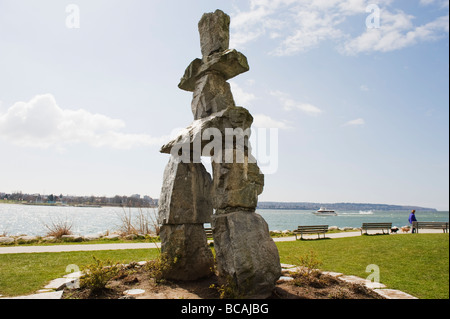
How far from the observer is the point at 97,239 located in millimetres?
14453

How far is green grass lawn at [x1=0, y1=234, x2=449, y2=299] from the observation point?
630cm

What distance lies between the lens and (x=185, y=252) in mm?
6062

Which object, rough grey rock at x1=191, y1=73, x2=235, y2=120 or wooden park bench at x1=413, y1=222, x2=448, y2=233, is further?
wooden park bench at x1=413, y1=222, x2=448, y2=233

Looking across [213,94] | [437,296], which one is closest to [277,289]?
[437,296]

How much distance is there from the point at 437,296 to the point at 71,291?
6932 millimetres

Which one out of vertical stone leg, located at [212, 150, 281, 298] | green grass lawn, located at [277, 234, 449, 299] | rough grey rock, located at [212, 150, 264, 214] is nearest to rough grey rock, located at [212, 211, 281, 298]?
vertical stone leg, located at [212, 150, 281, 298]

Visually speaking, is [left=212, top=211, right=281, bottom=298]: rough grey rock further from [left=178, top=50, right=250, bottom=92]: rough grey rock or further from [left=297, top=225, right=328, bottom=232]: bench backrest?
[left=297, top=225, right=328, bottom=232]: bench backrest

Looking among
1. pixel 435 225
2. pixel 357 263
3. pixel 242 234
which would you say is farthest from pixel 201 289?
pixel 435 225

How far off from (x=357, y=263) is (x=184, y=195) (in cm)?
596

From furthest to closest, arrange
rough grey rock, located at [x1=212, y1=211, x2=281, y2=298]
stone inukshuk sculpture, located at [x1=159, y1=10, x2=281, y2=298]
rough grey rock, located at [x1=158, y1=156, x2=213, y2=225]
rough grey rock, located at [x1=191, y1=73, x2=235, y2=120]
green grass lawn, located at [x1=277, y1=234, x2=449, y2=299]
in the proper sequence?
green grass lawn, located at [x1=277, y1=234, x2=449, y2=299] < rough grey rock, located at [x1=191, y1=73, x2=235, y2=120] < rough grey rock, located at [x1=158, y1=156, x2=213, y2=225] < stone inukshuk sculpture, located at [x1=159, y1=10, x2=281, y2=298] < rough grey rock, located at [x1=212, y1=211, x2=281, y2=298]

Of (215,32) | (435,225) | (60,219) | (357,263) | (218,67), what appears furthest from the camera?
(435,225)

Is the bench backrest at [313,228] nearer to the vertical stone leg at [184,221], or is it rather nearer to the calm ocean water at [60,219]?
the calm ocean water at [60,219]

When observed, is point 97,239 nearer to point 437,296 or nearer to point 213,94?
point 213,94

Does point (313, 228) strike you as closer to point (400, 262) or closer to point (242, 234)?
point (400, 262)
